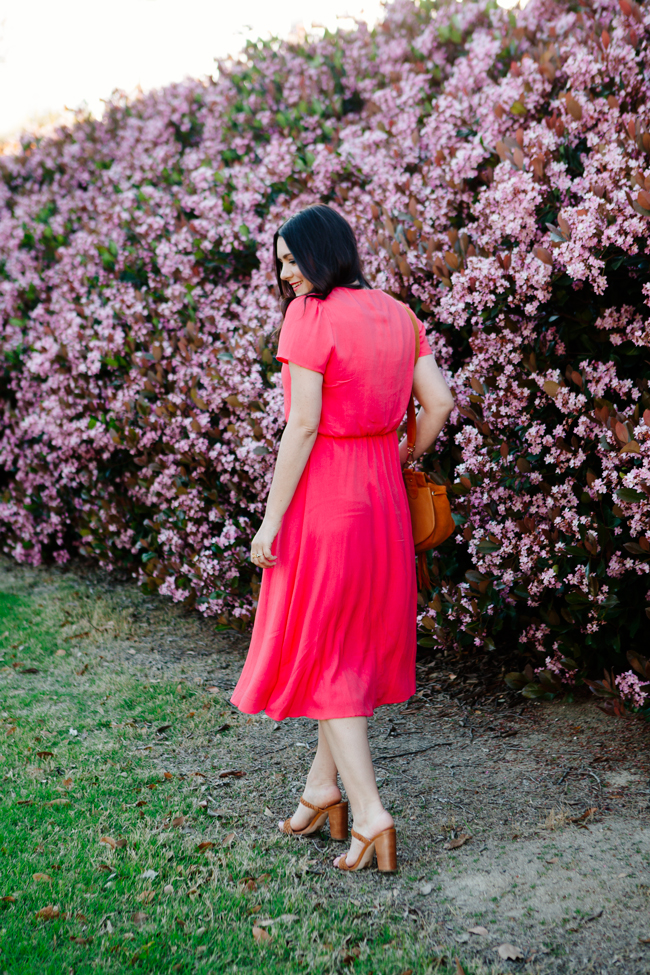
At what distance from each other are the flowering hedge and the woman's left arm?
2.19 ft

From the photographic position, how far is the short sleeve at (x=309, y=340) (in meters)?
2.57

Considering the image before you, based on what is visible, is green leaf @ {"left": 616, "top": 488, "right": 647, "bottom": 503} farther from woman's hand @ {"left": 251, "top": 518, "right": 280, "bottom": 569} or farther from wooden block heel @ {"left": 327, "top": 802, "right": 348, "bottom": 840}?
wooden block heel @ {"left": 327, "top": 802, "right": 348, "bottom": 840}

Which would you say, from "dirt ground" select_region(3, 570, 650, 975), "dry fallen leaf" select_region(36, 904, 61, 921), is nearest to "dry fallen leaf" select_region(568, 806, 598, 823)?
"dirt ground" select_region(3, 570, 650, 975)

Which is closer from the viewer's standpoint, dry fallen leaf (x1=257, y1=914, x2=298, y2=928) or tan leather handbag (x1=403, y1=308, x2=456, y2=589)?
dry fallen leaf (x1=257, y1=914, x2=298, y2=928)

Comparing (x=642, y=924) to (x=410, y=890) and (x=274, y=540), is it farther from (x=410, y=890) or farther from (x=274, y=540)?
(x=274, y=540)

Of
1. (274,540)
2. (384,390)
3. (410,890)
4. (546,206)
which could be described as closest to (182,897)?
(410,890)

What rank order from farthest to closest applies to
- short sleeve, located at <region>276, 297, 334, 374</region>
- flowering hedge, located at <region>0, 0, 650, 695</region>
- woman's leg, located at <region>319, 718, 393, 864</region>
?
flowering hedge, located at <region>0, 0, 650, 695</region>
woman's leg, located at <region>319, 718, 393, 864</region>
short sleeve, located at <region>276, 297, 334, 374</region>

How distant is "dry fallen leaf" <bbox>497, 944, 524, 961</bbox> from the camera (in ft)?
7.71

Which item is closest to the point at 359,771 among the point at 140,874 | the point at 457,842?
the point at 457,842

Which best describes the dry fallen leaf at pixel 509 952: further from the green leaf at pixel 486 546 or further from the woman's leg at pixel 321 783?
the green leaf at pixel 486 546

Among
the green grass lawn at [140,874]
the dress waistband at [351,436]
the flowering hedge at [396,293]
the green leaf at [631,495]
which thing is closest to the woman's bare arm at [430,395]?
the dress waistband at [351,436]

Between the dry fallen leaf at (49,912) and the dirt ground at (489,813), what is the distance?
765 mm

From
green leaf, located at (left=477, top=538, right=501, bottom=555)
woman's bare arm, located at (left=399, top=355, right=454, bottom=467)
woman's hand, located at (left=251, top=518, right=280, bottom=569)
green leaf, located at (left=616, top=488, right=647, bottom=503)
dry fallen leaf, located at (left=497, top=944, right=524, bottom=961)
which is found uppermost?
woman's bare arm, located at (left=399, top=355, right=454, bottom=467)

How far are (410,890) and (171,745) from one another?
174 centimetres
